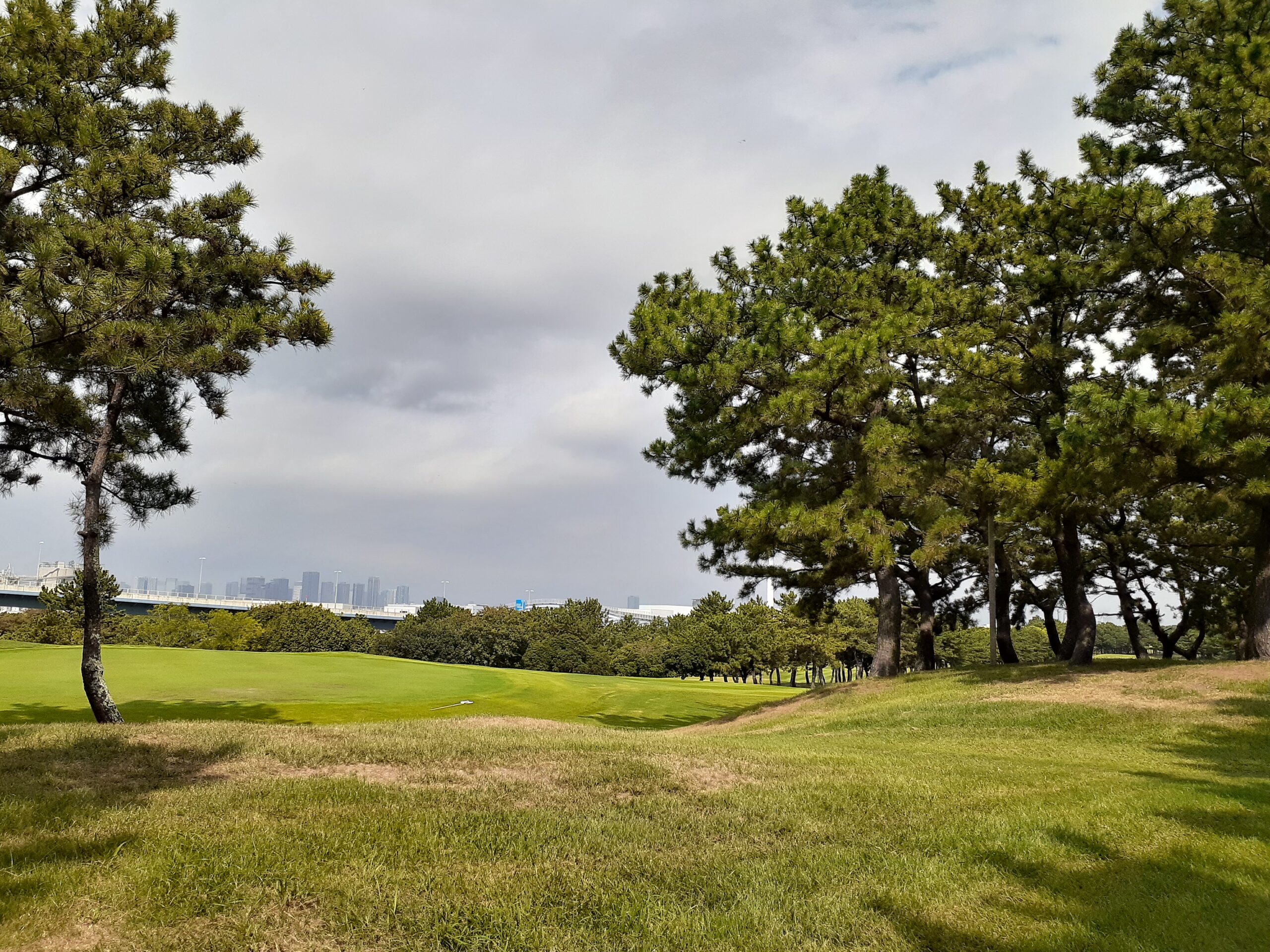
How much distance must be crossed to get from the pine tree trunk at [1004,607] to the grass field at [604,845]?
16.0 metres

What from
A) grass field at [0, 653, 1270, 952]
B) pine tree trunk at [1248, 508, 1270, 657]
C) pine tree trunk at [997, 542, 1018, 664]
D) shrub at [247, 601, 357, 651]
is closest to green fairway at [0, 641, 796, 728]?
grass field at [0, 653, 1270, 952]

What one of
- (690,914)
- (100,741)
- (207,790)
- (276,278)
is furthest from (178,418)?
(690,914)

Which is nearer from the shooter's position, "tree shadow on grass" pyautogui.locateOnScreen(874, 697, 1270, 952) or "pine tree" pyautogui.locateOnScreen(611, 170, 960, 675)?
"tree shadow on grass" pyautogui.locateOnScreen(874, 697, 1270, 952)

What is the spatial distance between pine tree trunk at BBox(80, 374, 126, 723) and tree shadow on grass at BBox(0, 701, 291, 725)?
2086mm

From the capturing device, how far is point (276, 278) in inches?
676

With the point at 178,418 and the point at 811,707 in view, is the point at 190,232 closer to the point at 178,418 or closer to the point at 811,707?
the point at 178,418

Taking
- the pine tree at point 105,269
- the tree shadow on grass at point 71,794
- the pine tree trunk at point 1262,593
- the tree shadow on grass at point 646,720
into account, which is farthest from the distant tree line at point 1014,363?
the tree shadow on grass at point 71,794

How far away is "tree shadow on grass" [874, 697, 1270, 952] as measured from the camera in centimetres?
461

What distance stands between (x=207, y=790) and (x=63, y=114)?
41.6 feet

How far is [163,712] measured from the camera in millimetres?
18750

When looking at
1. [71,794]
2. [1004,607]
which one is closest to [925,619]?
[1004,607]

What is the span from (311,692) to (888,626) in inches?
783

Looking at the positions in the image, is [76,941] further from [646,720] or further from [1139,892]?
[646,720]

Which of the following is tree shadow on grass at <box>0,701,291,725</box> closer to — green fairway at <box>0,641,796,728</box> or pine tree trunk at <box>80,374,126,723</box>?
green fairway at <box>0,641,796,728</box>
